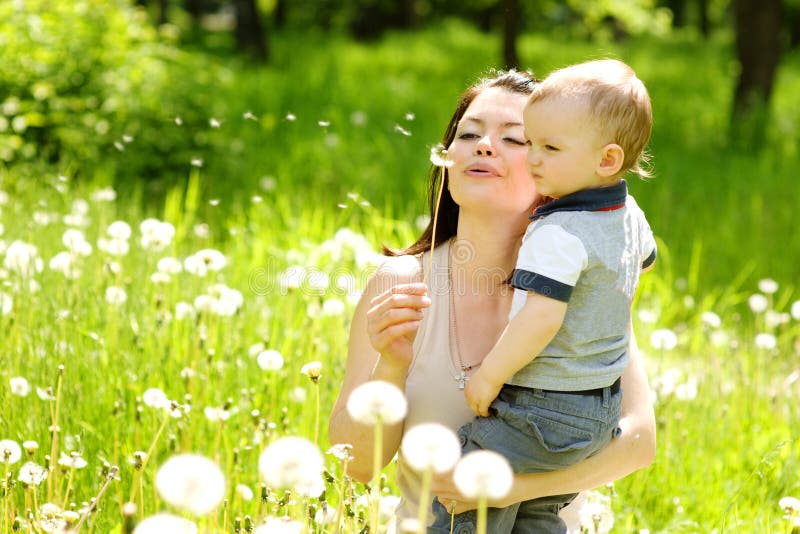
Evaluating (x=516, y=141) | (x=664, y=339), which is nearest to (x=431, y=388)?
(x=516, y=141)

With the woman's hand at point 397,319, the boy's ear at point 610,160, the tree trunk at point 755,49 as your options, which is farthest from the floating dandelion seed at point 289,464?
the tree trunk at point 755,49

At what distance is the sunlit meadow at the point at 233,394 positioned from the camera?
1.90 metres

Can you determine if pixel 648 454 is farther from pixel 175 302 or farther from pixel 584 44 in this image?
pixel 584 44

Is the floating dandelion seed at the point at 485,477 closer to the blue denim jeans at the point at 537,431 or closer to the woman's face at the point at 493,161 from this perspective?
the blue denim jeans at the point at 537,431

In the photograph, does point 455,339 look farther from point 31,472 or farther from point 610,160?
point 31,472

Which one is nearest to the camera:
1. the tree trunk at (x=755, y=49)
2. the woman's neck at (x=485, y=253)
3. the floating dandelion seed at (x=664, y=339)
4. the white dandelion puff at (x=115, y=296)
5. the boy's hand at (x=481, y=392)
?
the boy's hand at (x=481, y=392)

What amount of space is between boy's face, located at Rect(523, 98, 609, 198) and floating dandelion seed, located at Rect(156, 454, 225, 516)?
1.04m

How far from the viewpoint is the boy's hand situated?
1809mm

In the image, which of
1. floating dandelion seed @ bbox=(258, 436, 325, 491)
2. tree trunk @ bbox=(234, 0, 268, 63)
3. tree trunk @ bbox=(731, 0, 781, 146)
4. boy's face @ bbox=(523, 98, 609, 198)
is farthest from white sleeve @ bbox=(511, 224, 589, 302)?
tree trunk @ bbox=(234, 0, 268, 63)

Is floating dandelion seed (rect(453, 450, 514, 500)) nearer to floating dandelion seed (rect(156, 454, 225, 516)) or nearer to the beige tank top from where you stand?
floating dandelion seed (rect(156, 454, 225, 516))

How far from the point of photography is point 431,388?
6.82 feet

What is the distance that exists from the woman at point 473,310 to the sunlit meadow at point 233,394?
125 mm

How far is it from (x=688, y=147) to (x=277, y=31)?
10.9 meters

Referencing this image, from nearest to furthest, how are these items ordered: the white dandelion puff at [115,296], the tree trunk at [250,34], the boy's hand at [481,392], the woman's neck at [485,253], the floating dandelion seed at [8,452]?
the floating dandelion seed at [8,452] → the boy's hand at [481,392] → the woman's neck at [485,253] → the white dandelion puff at [115,296] → the tree trunk at [250,34]
